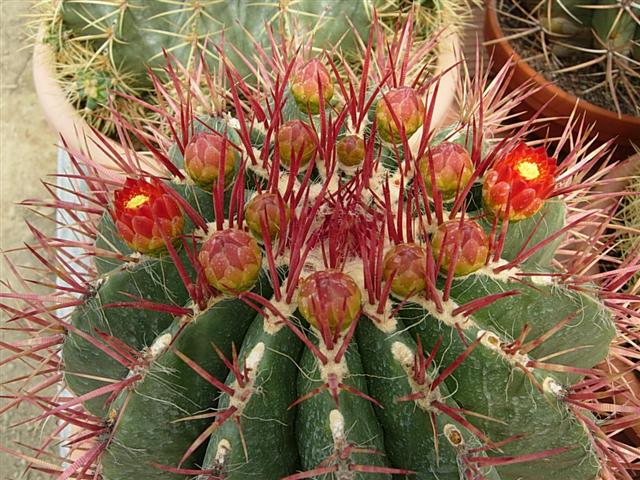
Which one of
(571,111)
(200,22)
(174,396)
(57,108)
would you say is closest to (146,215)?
(174,396)

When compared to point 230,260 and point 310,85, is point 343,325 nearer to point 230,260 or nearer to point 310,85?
point 230,260

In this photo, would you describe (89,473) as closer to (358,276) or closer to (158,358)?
(158,358)

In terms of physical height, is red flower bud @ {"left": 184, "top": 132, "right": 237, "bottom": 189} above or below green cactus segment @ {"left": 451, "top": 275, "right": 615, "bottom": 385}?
above

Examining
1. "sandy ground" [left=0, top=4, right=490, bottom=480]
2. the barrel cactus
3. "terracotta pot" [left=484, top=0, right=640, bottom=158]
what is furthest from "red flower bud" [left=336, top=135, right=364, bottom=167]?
"sandy ground" [left=0, top=4, right=490, bottom=480]

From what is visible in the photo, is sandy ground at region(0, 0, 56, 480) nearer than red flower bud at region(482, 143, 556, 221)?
No

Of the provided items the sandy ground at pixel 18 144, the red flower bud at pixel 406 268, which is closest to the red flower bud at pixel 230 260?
the red flower bud at pixel 406 268

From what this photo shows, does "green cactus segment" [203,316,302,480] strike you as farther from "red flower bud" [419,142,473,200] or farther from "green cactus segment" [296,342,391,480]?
"red flower bud" [419,142,473,200]

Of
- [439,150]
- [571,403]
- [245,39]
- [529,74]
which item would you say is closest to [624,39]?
[529,74]
